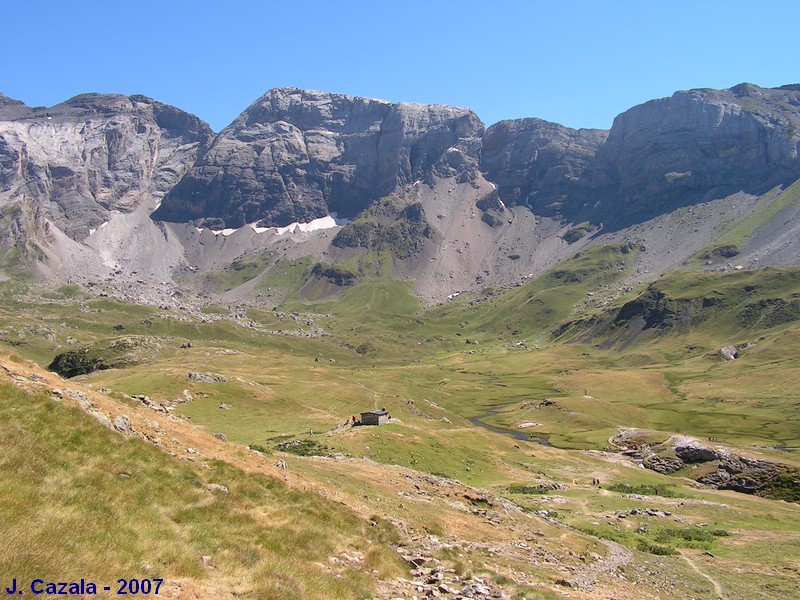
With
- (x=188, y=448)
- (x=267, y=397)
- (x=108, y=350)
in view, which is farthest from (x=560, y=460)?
(x=108, y=350)

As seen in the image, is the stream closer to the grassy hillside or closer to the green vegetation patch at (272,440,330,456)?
the green vegetation patch at (272,440,330,456)

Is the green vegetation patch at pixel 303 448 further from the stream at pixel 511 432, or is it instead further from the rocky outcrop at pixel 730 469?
the stream at pixel 511 432

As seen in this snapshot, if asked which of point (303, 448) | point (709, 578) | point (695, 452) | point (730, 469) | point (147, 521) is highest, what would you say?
point (147, 521)

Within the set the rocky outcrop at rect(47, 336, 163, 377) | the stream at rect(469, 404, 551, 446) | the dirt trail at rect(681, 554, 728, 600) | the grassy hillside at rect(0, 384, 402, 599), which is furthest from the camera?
the rocky outcrop at rect(47, 336, 163, 377)

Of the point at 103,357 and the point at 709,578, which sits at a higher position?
the point at 709,578

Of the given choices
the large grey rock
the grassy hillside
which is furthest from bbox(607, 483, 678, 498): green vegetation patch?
the grassy hillside

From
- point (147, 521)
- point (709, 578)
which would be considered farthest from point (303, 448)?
point (147, 521)

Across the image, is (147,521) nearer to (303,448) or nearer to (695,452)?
(303,448)

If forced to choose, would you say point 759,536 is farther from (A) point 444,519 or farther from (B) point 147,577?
(B) point 147,577

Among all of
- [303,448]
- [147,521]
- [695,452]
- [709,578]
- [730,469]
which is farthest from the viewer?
[695,452]

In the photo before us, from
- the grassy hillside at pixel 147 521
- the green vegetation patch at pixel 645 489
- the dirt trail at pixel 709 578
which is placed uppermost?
the grassy hillside at pixel 147 521

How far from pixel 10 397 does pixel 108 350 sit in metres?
163

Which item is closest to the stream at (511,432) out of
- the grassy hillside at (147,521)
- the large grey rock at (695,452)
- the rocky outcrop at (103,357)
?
the large grey rock at (695,452)

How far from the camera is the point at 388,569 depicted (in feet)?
74.8
